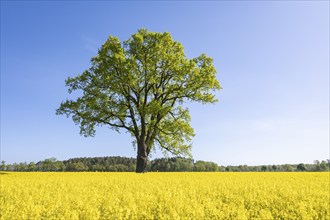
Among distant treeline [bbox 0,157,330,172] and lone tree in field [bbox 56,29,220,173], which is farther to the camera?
distant treeline [bbox 0,157,330,172]

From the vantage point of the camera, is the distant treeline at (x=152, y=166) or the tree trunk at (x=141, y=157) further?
the distant treeline at (x=152, y=166)

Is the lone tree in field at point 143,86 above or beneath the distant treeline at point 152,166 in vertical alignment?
above

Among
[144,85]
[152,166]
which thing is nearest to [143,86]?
[144,85]

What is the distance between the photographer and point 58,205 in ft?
27.8

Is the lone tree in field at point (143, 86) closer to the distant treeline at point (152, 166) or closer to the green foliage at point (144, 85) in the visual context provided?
the green foliage at point (144, 85)

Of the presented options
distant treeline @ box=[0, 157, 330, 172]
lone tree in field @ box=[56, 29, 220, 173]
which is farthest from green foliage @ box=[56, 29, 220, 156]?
distant treeline @ box=[0, 157, 330, 172]

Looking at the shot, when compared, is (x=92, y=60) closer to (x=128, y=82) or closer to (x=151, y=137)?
(x=128, y=82)

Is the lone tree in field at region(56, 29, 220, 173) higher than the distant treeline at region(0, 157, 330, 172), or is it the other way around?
the lone tree in field at region(56, 29, 220, 173)

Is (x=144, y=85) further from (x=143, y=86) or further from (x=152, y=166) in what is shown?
(x=152, y=166)

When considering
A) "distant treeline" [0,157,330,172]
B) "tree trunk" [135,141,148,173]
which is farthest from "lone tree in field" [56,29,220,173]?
"distant treeline" [0,157,330,172]

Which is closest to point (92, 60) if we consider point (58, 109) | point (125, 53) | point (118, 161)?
point (125, 53)

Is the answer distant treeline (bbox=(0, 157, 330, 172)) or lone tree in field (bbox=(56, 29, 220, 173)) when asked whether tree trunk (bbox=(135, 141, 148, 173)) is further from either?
distant treeline (bbox=(0, 157, 330, 172))

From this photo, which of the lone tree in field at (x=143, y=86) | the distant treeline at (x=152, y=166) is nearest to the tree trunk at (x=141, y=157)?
the lone tree in field at (x=143, y=86)

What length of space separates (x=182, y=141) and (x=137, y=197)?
22063 millimetres
